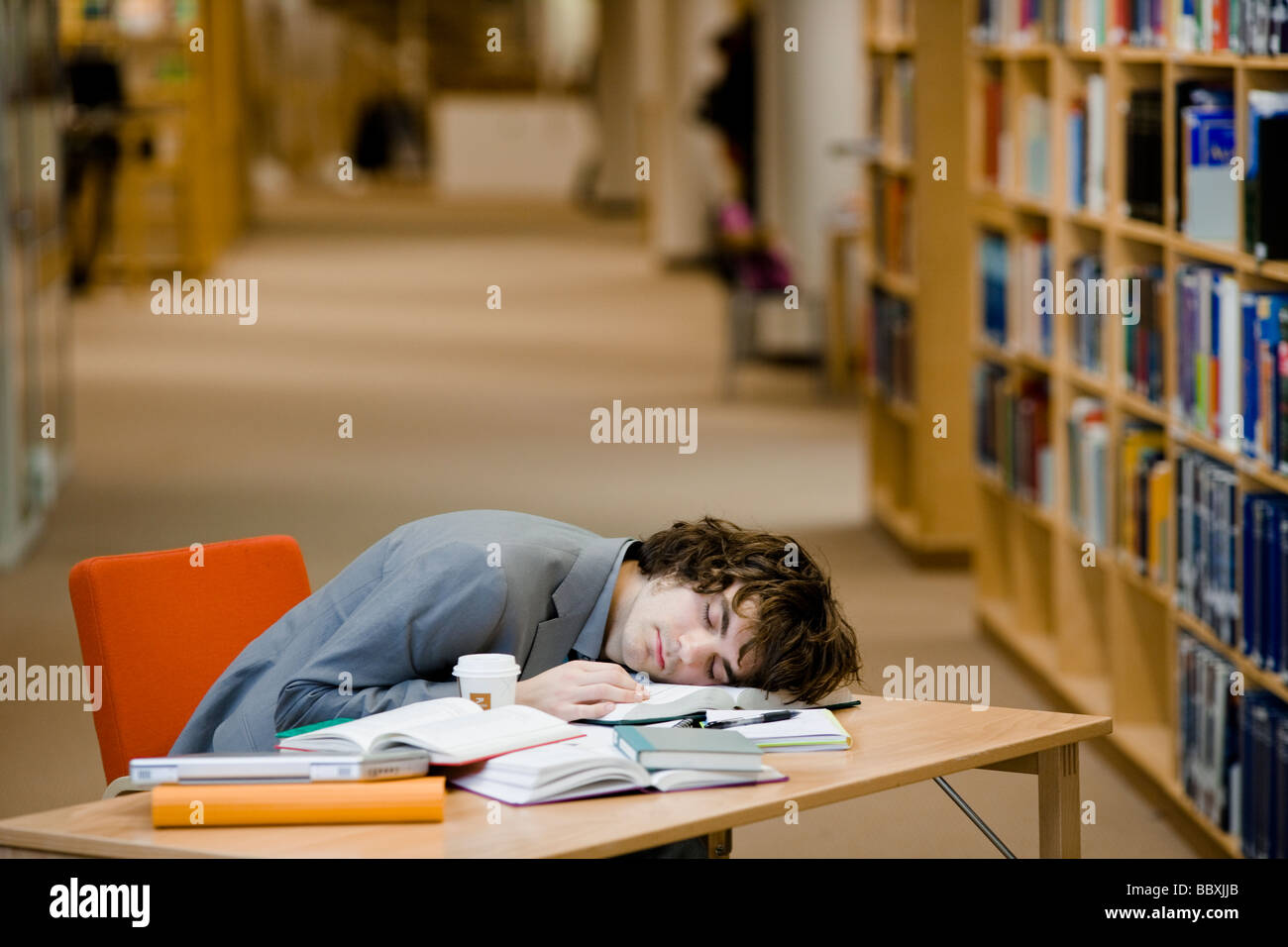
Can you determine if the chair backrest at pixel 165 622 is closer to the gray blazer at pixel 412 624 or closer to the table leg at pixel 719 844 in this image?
the gray blazer at pixel 412 624

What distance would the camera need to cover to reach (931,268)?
6.49m

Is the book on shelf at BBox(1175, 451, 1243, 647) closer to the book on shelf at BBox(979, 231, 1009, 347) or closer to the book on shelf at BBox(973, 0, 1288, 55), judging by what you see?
the book on shelf at BBox(973, 0, 1288, 55)

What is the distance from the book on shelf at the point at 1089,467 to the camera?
4688 mm

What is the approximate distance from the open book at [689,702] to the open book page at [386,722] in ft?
0.63

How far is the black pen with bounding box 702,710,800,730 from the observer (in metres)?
2.39

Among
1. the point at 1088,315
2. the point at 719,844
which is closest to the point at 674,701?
the point at 719,844

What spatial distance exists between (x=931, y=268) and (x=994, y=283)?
2.65 ft

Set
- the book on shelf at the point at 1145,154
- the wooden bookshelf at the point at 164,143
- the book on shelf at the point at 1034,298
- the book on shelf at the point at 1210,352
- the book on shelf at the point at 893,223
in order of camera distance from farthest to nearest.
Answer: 1. the wooden bookshelf at the point at 164,143
2. the book on shelf at the point at 893,223
3. the book on shelf at the point at 1034,298
4. the book on shelf at the point at 1145,154
5. the book on shelf at the point at 1210,352

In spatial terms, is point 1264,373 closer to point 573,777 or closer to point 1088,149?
point 1088,149

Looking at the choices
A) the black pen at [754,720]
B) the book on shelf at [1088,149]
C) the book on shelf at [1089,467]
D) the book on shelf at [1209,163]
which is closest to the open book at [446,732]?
the black pen at [754,720]

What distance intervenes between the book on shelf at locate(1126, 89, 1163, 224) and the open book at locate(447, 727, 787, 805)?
2451 mm

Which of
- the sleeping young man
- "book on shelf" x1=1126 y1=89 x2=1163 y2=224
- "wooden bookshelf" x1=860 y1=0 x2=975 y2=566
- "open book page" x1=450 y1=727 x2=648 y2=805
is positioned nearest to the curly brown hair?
the sleeping young man
